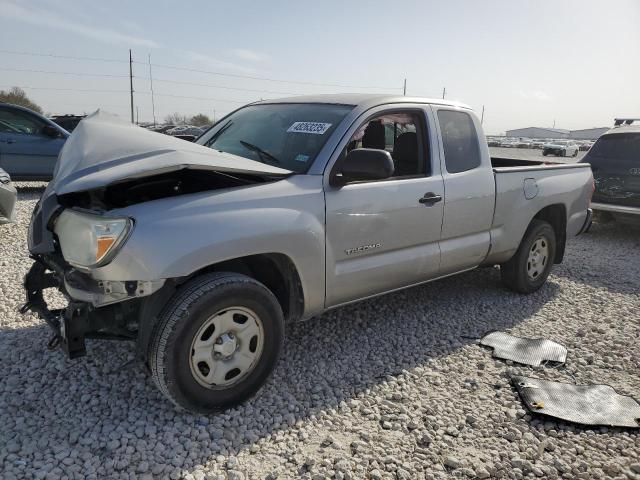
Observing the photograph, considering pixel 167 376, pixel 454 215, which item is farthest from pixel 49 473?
pixel 454 215

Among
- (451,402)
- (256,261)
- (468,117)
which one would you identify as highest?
(468,117)

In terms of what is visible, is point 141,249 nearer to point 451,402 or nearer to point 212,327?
point 212,327

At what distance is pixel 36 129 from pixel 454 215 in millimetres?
8636

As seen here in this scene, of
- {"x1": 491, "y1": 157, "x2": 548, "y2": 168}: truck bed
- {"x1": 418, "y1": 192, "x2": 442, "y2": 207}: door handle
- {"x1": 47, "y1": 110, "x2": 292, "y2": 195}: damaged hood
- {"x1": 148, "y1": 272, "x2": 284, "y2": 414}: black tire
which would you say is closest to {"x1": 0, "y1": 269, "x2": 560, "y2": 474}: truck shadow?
{"x1": 148, "y1": 272, "x2": 284, "y2": 414}: black tire

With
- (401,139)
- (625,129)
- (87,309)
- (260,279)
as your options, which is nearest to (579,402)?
(260,279)

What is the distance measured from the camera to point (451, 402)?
125 inches

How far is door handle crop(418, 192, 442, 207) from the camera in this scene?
3793 millimetres

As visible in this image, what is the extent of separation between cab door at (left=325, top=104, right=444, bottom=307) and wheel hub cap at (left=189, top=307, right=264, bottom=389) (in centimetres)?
63

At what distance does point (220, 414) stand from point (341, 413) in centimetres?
71

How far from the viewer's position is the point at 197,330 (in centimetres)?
270

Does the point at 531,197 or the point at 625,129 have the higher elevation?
the point at 625,129

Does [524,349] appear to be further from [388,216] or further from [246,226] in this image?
[246,226]

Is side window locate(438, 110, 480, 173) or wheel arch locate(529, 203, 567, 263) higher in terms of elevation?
side window locate(438, 110, 480, 173)

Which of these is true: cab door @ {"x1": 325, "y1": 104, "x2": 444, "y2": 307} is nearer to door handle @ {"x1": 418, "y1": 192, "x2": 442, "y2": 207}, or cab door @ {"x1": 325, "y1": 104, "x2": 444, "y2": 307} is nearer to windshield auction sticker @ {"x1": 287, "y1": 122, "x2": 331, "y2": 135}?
door handle @ {"x1": 418, "y1": 192, "x2": 442, "y2": 207}
